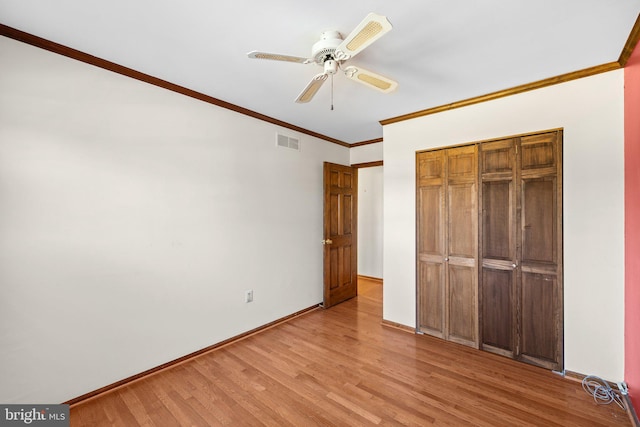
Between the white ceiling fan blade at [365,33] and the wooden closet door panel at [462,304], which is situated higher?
the white ceiling fan blade at [365,33]

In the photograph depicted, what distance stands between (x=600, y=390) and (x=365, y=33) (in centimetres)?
A: 316

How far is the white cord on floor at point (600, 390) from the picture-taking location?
6.77ft

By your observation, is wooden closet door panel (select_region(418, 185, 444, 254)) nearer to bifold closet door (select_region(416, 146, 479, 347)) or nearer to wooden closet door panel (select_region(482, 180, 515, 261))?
bifold closet door (select_region(416, 146, 479, 347))

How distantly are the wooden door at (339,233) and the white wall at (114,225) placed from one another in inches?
40.3

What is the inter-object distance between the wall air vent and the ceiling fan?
154 centimetres

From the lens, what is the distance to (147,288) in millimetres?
2410

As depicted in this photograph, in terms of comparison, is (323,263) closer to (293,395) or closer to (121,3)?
(293,395)

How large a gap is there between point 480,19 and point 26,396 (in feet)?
12.6

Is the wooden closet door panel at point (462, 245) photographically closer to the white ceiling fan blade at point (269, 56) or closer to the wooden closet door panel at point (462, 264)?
the wooden closet door panel at point (462, 264)

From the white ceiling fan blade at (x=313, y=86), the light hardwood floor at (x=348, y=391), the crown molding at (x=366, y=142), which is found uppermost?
the crown molding at (x=366, y=142)

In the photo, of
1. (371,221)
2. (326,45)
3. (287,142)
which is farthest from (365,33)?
(371,221)

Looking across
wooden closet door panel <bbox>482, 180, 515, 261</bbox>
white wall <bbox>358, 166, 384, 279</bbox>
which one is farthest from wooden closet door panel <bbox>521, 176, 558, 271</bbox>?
white wall <bbox>358, 166, 384, 279</bbox>

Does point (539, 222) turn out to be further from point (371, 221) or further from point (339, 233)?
point (371, 221)

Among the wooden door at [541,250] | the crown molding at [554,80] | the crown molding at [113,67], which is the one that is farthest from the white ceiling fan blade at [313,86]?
the wooden door at [541,250]
